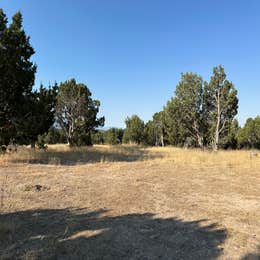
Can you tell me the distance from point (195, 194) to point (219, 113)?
1661 cm

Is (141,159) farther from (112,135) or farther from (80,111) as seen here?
(112,135)

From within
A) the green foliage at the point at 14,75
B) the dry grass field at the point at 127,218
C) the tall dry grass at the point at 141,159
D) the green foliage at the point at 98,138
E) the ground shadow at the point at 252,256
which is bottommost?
the ground shadow at the point at 252,256

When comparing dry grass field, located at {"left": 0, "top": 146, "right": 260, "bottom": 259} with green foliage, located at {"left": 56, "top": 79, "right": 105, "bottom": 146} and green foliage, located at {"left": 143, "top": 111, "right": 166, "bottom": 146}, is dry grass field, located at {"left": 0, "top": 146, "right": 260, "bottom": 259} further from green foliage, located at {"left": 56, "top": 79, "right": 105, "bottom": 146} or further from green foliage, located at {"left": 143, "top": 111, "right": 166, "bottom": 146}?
green foliage, located at {"left": 143, "top": 111, "right": 166, "bottom": 146}

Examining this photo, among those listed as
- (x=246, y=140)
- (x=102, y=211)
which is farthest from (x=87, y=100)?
(x=246, y=140)

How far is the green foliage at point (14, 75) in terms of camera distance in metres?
10.6

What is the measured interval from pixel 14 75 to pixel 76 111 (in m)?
10.1

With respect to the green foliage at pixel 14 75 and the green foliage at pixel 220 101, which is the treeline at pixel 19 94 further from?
the green foliage at pixel 220 101

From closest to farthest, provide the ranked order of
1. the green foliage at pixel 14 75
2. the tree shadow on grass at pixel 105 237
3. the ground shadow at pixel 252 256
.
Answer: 1. the ground shadow at pixel 252 256
2. the tree shadow on grass at pixel 105 237
3. the green foliage at pixel 14 75

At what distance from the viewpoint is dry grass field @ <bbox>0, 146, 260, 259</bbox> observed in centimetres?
313

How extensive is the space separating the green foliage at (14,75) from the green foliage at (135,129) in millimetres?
28820

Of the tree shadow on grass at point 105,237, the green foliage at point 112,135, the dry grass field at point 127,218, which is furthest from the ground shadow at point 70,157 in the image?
the green foliage at point 112,135

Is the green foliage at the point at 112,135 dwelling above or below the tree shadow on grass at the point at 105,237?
above

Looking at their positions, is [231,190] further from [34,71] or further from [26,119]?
[34,71]

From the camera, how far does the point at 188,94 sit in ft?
74.0
